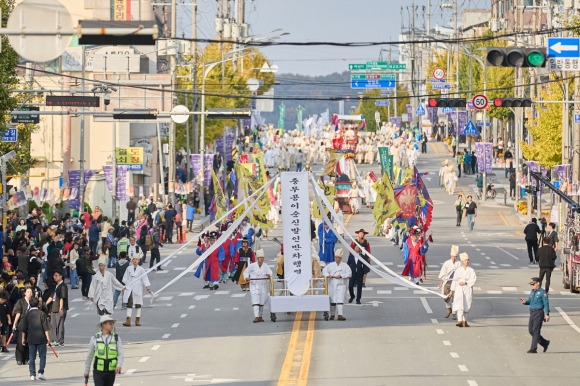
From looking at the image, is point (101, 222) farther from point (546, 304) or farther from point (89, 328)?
point (546, 304)

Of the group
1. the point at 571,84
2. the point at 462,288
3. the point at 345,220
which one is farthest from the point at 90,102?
the point at 571,84

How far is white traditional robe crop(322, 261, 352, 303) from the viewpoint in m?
33.6

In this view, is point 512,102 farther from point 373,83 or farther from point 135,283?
point 373,83

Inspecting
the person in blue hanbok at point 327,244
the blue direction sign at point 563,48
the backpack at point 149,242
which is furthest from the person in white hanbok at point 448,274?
the backpack at point 149,242

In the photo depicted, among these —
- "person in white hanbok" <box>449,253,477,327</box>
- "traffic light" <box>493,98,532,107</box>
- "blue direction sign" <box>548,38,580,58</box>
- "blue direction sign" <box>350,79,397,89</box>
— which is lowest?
"person in white hanbok" <box>449,253,477,327</box>

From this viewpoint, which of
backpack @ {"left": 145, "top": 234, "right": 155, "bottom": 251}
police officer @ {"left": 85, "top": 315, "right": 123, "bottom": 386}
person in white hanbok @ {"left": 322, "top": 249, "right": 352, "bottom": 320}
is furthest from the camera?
backpack @ {"left": 145, "top": 234, "right": 155, "bottom": 251}

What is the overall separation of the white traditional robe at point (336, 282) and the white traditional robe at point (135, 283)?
12.3 ft

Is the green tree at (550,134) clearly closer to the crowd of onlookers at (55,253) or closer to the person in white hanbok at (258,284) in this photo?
the crowd of onlookers at (55,253)

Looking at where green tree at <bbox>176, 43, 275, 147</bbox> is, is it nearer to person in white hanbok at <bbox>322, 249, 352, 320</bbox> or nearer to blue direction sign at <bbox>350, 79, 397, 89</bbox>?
blue direction sign at <bbox>350, 79, 397, 89</bbox>

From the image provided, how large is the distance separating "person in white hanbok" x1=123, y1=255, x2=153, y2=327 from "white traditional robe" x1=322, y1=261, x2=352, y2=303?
12.2ft

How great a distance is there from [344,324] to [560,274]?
14.6 meters

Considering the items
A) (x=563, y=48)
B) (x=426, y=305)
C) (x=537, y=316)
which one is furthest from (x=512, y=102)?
(x=537, y=316)

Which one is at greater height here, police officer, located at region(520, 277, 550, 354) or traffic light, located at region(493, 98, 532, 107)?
traffic light, located at region(493, 98, 532, 107)

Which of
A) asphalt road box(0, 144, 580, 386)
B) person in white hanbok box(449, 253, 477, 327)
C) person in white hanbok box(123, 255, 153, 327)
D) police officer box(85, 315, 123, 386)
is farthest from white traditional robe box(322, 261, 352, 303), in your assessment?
police officer box(85, 315, 123, 386)
